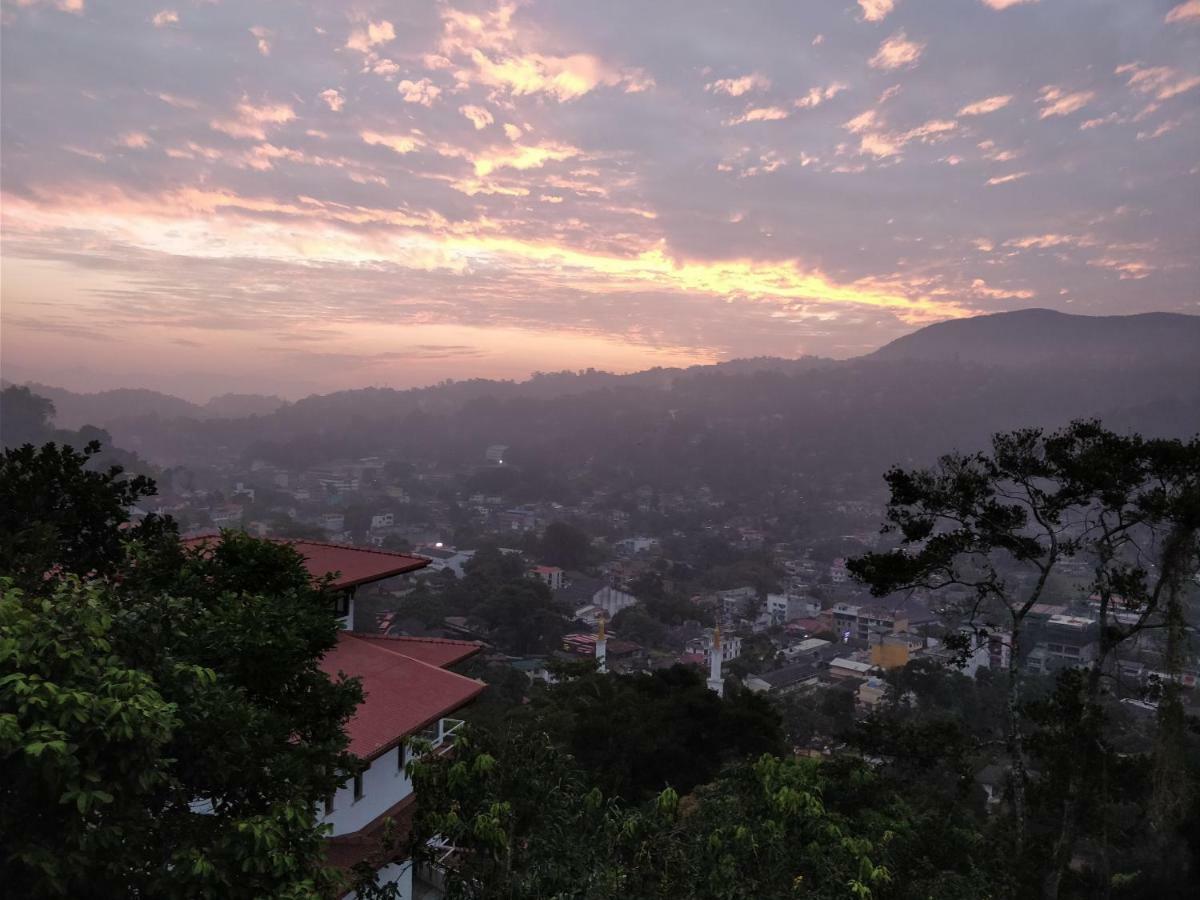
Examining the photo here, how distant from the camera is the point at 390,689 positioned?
31.6 feet

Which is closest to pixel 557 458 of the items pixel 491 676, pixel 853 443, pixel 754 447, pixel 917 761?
pixel 754 447

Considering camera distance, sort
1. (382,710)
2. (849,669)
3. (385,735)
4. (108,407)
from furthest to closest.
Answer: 1. (108,407)
2. (849,669)
3. (382,710)
4. (385,735)

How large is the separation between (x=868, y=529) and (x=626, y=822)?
115279mm

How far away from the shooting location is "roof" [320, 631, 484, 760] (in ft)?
27.8

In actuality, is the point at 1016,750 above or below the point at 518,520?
above

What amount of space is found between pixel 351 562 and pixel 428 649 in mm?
1946

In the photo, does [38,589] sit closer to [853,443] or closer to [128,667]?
[128,667]

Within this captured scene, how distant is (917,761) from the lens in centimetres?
892

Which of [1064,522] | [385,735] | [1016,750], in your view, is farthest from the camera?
[1064,522]

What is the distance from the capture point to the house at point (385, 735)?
8.37 meters

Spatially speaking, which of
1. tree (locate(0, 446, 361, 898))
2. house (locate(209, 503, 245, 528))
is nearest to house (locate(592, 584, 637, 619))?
house (locate(209, 503, 245, 528))

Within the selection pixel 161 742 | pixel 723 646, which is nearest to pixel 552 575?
pixel 723 646

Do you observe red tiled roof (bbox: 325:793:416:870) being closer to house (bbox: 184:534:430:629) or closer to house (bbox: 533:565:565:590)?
house (bbox: 184:534:430:629)

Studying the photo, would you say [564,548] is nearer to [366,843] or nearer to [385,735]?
[366,843]
